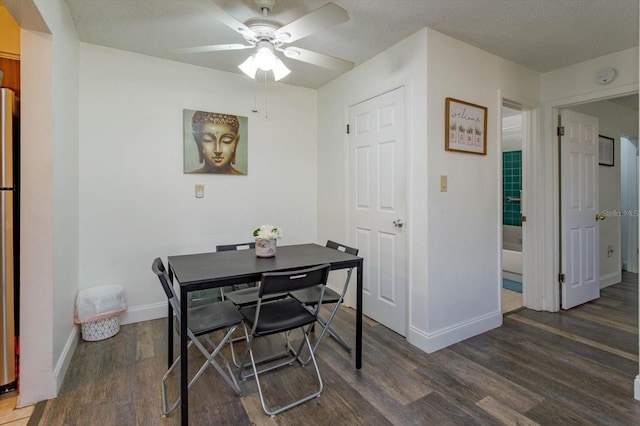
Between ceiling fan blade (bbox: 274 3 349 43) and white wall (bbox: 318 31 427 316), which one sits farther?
white wall (bbox: 318 31 427 316)

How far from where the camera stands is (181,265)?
1.90 metres

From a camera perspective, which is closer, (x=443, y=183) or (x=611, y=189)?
(x=443, y=183)

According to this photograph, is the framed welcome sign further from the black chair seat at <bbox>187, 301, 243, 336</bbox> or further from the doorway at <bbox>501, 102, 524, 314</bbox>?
the doorway at <bbox>501, 102, 524, 314</bbox>

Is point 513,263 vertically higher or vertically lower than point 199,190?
lower

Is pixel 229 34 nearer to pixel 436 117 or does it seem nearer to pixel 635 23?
pixel 436 117

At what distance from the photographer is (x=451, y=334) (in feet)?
8.23

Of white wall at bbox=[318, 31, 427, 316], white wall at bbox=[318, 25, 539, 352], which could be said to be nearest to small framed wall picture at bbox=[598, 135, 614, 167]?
white wall at bbox=[318, 25, 539, 352]

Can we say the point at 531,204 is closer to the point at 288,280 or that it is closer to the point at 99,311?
the point at 288,280

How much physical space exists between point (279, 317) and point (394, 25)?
2.17m

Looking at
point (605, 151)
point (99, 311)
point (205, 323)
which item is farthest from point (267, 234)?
point (605, 151)

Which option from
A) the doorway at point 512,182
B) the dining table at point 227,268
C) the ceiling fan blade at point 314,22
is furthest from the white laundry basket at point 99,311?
the doorway at point 512,182

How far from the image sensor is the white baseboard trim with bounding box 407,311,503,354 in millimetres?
2395

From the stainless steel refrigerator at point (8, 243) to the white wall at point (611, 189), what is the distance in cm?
536

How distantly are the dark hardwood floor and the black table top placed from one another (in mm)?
719
